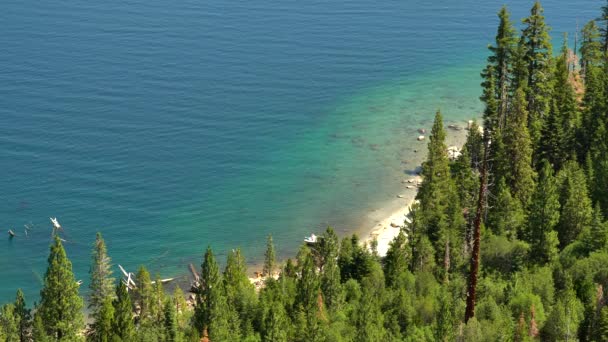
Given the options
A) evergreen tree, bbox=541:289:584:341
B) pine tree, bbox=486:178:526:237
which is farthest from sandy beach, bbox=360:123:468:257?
evergreen tree, bbox=541:289:584:341

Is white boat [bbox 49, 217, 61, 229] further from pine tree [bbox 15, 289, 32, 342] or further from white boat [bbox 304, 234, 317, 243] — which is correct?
white boat [bbox 304, 234, 317, 243]

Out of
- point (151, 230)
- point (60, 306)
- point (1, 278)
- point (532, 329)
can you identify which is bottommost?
point (532, 329)

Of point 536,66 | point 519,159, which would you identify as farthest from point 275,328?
point 536,66

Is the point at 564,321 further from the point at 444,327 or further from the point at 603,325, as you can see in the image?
the point at 444,327

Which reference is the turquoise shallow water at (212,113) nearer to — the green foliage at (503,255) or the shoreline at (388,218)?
the shoreline at (388,218)

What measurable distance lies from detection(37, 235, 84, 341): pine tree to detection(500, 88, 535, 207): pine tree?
42.7 metres

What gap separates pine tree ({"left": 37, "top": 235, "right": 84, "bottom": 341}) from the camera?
62.1 m

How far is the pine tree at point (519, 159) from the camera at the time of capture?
78250mm

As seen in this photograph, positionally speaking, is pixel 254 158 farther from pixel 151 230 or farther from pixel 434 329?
pixel 434 329

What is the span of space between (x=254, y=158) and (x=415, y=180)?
79.5 ft

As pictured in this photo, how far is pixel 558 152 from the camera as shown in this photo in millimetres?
85938

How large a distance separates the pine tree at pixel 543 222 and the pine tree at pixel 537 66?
19691 millimetres

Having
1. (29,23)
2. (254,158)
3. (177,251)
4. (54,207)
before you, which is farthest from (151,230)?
(29,23)

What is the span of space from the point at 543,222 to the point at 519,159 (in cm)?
1348
